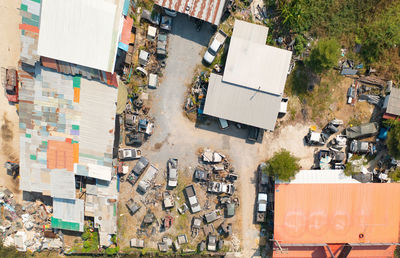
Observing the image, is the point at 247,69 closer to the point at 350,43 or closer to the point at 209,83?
the point at 209,83

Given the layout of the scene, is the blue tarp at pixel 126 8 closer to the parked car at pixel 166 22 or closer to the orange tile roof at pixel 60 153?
the parked car at pixel 166 22

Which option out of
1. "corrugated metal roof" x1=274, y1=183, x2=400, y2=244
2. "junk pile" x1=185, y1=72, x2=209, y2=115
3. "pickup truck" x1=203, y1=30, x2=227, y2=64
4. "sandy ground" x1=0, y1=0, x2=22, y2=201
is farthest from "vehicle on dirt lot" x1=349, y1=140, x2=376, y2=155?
"sandy ground" x1=0, y1=0, x2=22, y2=201

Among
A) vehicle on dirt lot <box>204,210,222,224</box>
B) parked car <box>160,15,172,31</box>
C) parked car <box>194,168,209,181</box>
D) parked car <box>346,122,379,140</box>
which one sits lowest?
vehicle on dirt lot <box>204,210,222,224</box>

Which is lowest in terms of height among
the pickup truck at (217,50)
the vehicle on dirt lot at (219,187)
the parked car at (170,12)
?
the vehicle on dirt lot at (219,187)

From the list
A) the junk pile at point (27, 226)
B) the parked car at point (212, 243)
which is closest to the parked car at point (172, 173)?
the parked car at point (212, 243)

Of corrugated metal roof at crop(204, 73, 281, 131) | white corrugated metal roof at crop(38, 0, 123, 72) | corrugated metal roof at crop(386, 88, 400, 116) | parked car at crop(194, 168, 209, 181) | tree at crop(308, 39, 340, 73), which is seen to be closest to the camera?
white corrugated metal roof at crop(38, 0, 123, 72)

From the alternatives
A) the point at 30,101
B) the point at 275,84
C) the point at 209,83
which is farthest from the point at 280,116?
the point at 30,101

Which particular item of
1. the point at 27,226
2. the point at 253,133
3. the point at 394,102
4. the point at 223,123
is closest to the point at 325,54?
the point at 394,102

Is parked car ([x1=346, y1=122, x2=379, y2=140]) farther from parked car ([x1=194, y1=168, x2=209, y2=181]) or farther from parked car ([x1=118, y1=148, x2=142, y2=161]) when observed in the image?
parked car ([x1=118, y1=148, x2=142, y2=161])
